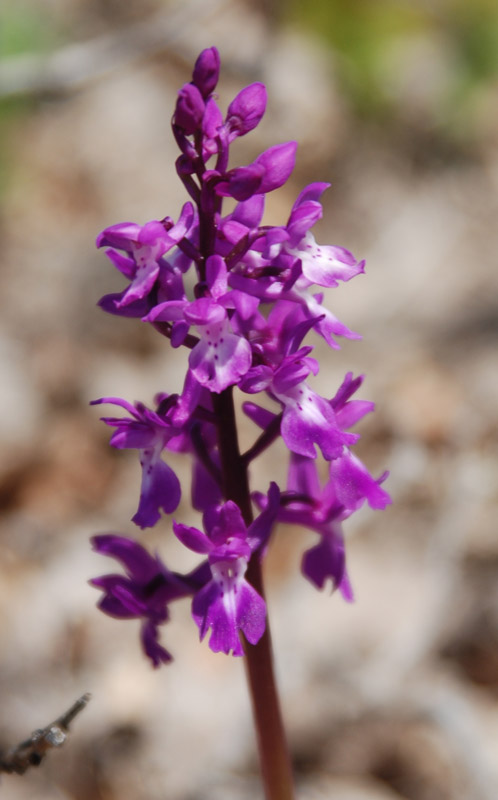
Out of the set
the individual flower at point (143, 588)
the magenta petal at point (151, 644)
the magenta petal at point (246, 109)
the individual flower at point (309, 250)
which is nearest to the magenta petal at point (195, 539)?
the individual flower at point (143, 588)

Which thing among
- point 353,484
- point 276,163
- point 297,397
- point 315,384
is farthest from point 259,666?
point 315,384

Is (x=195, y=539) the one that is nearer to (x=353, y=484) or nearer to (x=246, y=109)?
(x=353, y=484)

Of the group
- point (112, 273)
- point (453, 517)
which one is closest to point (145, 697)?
point (453, 517)

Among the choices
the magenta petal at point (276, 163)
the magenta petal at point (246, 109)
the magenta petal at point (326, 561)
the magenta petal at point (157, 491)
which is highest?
the magenta petal at point (246, 109)

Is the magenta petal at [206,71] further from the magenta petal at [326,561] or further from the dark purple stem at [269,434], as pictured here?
the magenta petal at [326,561]

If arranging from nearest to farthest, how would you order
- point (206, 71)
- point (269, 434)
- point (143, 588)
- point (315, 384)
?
point (206, 71) < point (269, 434) < point (143, 588) < point (315, 384)

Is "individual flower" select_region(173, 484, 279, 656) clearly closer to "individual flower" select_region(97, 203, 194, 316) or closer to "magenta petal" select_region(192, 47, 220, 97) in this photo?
"individual flower" select_region(97, 203, 194, 316)
